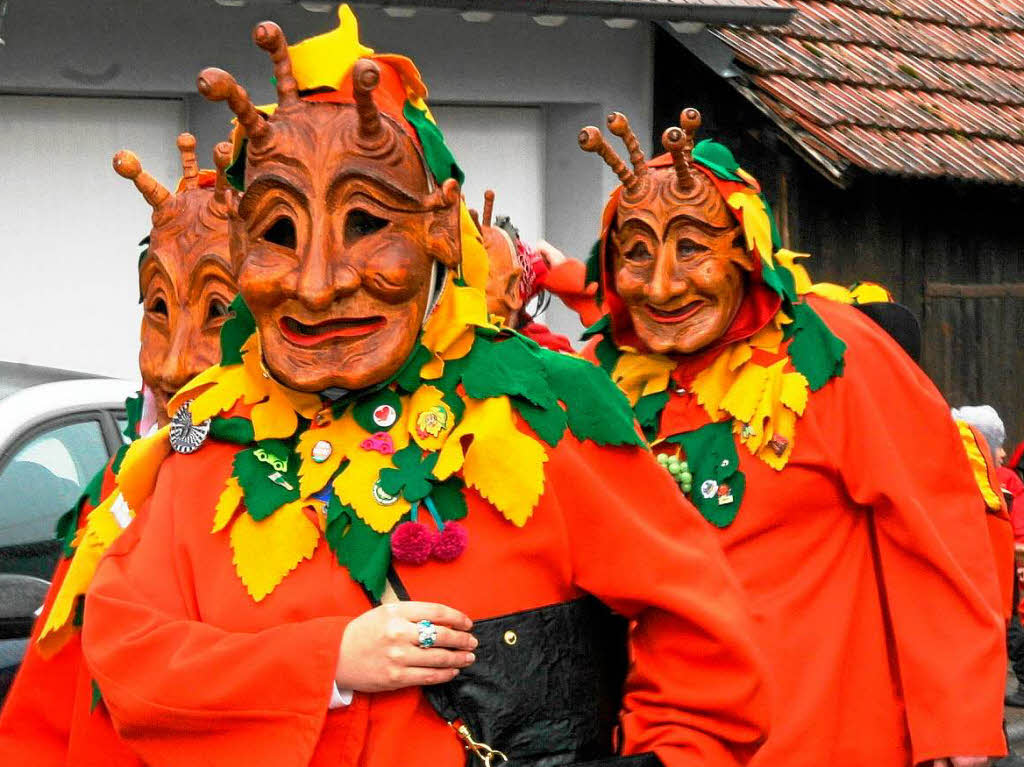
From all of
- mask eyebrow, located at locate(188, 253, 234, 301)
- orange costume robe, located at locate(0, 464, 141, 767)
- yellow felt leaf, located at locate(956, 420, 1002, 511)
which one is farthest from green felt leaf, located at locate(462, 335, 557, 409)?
yellow felt leaf, located at locate(956, 420, 1002, 511)

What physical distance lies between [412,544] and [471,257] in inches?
22.6

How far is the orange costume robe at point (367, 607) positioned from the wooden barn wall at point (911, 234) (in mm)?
7224

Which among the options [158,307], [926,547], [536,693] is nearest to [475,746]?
[536,693]

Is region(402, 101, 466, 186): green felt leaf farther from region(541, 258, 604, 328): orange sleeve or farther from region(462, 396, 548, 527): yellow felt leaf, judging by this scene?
region(541, 258, 604, 328): orange sleeve

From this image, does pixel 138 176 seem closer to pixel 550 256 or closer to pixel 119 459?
pixel 119 459

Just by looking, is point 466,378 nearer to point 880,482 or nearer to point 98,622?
point 98,622

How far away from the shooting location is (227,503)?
3.31m

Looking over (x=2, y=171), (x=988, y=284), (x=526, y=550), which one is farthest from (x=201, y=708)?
(x=988, y=284)

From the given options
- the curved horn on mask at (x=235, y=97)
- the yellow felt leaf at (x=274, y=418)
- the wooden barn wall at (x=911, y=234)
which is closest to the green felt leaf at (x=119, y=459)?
the yellow felt leaf at (x=274, y=418)

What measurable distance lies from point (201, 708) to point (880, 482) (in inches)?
97.0

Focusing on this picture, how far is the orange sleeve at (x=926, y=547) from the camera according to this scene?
16.8 feet

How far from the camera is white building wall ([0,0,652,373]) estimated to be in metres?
8.30

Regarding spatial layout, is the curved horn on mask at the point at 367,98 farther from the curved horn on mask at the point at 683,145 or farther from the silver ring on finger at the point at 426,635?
the curved horn on mask at the point at 683,145

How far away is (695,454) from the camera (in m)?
5.32
